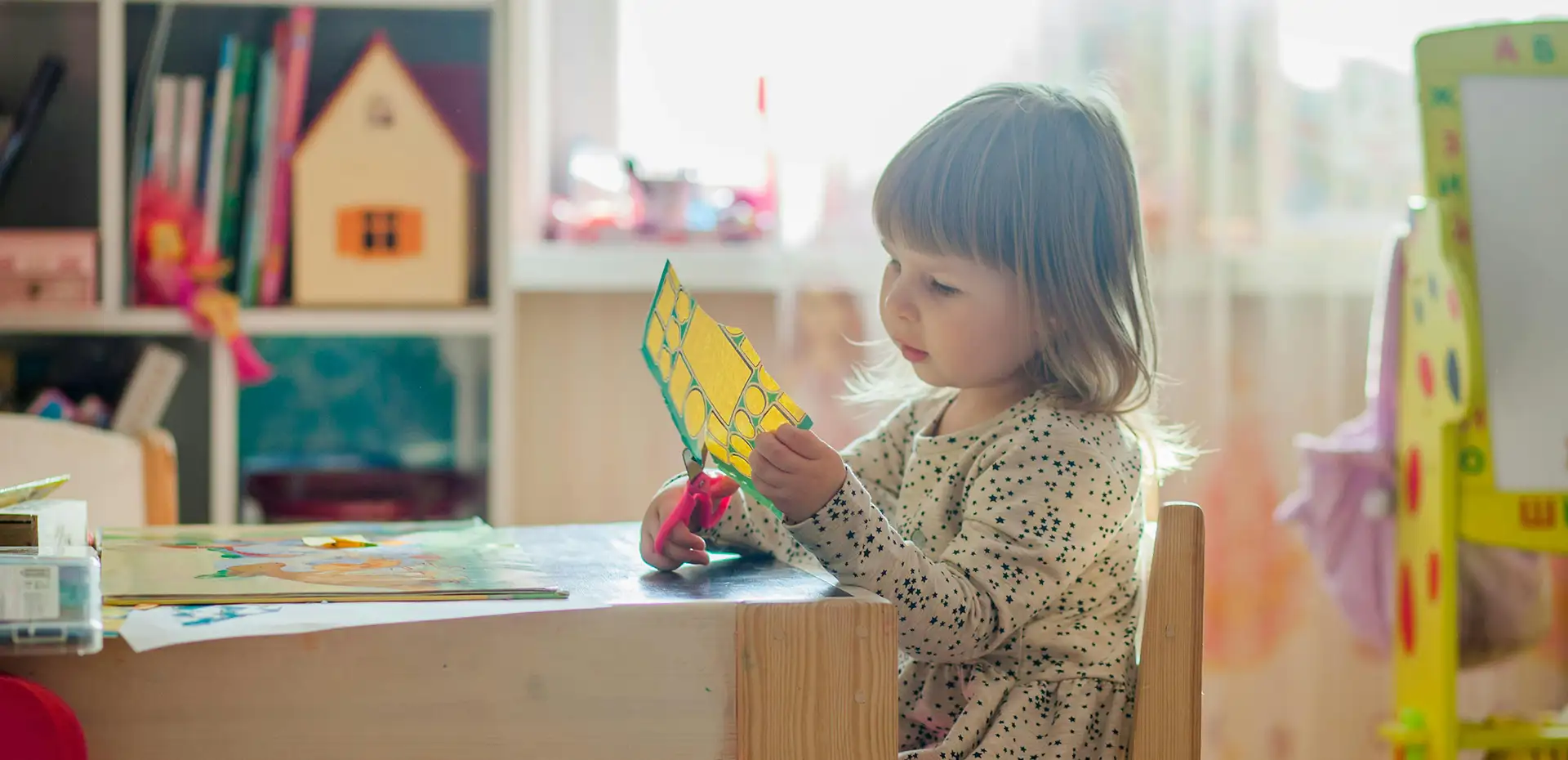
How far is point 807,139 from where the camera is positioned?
1939 mm

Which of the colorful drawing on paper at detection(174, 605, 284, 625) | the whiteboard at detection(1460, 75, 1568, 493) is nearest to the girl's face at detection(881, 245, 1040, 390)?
the colorful drawing on paper at detection(174, 605, 284, 625)

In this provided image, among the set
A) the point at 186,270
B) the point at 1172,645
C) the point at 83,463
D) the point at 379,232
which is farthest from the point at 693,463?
the point at 186,270

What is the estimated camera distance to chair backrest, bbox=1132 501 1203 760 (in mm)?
825

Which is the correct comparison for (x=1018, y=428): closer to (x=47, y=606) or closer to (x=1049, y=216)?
(x=1049, y=216)

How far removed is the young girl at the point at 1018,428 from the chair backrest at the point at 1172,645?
0.17 feet

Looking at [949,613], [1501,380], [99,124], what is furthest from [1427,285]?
[99,124]

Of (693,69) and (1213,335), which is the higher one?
(693,69)

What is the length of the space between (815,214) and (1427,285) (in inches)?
33.5

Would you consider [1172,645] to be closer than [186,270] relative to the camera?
Yes

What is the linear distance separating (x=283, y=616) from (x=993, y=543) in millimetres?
415

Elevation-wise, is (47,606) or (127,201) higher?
(127,201)

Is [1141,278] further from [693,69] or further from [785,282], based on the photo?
[693,69]

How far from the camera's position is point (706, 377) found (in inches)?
29.6

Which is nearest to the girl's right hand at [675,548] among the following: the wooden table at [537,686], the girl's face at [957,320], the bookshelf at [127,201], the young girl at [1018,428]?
the young girl at [1018,428]
